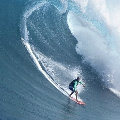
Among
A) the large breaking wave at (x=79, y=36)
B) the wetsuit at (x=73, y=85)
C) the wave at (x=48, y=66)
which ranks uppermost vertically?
the large breaking wave at (x=79, y=36)

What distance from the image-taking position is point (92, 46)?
92.3 feet

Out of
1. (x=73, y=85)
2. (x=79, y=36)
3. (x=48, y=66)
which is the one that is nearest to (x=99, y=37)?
(x=79, y=36)

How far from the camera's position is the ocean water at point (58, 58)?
62.6 ft

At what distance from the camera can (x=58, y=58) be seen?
24.7m

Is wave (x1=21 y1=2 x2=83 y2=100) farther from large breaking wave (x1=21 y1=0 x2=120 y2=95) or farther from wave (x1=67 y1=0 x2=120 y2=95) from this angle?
wave (x1=67 y1=0 x2=120 y2=95)

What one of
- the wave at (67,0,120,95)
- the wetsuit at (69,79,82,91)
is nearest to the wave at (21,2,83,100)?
the wetsuit at (69,79,82,91)

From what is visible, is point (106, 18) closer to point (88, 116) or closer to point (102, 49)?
point (102, 49)

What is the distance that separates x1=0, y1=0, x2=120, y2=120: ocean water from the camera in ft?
62.6

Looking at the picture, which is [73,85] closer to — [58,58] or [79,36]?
[58,58]

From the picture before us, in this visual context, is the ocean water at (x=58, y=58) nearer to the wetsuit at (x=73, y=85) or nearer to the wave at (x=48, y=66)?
the wave at (x=48, y=66)

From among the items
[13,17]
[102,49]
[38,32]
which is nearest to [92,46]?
[102,49]

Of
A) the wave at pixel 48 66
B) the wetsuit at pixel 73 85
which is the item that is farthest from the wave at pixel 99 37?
the wetsuit at pixel 73 85

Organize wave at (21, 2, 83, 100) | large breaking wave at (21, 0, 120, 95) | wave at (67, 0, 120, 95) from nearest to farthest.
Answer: wave at (21, 2, 83, 100)
large breaking wave at (21, 0, 120, 95)
wave at (67, 0, 120, 95)

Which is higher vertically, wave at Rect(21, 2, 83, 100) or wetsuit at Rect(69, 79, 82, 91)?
wave at Rect(21, 2, 83, 100)
